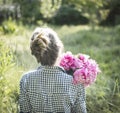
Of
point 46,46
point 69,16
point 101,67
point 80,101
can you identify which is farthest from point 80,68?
point 69,16

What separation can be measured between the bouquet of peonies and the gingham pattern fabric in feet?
0.32

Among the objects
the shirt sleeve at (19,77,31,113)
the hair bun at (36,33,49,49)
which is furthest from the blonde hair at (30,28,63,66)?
the shirt sleeve at (19,77,31,113)

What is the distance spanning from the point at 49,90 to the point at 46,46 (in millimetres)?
439

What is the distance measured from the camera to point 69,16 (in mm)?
20453

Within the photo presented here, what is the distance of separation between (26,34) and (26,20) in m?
5.44

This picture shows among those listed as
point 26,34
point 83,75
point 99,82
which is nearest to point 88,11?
point 26,34

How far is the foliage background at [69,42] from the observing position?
17.9 feet

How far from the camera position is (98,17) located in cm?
1931

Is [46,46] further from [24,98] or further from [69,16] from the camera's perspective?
[69,16]

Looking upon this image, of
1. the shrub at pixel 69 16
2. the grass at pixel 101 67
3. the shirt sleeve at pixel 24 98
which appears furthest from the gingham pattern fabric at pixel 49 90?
the shrub at pixel 69 16

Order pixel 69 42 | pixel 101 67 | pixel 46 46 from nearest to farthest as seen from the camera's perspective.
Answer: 1. pixel 46 46
2. pixel 101 67
3. pixel 69 42

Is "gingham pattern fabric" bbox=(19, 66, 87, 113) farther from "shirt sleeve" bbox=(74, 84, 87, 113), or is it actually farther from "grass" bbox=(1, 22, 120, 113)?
"grass" bbox=(1, 22, 120, 113)

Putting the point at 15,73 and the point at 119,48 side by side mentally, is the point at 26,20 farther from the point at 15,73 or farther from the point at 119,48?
the point at 15,73

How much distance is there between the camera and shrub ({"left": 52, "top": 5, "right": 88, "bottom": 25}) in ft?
66.6
